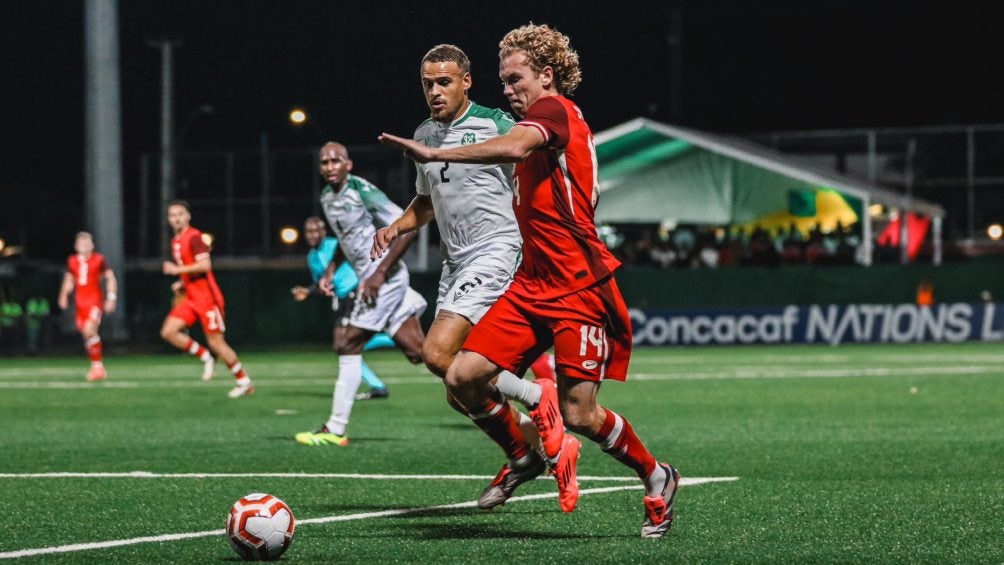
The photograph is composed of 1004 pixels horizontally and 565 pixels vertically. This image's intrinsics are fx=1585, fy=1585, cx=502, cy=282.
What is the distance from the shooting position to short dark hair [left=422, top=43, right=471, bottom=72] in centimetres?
808

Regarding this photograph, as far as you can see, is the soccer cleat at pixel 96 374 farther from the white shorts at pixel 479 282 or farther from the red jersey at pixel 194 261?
the white shorts at pixel 479 282

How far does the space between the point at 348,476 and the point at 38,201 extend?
212ft

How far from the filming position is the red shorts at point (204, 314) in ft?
61.5

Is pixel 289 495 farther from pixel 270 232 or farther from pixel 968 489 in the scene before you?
pixel 270 232

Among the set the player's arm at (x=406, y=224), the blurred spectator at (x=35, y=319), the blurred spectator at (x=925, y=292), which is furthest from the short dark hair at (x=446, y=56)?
the blurred spectator at (x=35, y=319)

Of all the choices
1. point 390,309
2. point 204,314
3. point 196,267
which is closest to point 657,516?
point 390,309

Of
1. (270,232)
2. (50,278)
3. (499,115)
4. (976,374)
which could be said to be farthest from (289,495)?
(270,232)

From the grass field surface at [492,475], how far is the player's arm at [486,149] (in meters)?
1.63

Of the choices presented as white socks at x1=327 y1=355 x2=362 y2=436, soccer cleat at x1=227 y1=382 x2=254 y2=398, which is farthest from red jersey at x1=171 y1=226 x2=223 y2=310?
white socks at x1=327 y1=355 x2=362 y2=436

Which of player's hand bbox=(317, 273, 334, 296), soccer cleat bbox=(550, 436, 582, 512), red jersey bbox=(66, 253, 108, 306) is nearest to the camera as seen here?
soccer cleat bbox=(550, 436, 582, 512)

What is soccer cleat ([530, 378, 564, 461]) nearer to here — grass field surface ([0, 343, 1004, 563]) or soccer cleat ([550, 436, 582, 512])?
soccer cleat ([550, 436, 582, 512])

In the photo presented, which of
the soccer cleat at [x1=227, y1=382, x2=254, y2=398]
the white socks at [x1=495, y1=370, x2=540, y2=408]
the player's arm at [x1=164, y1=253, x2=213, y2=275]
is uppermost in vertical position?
the player's arm at [x1=164, y1=253, x2=213, y2=275]

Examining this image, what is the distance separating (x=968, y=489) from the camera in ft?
28.7

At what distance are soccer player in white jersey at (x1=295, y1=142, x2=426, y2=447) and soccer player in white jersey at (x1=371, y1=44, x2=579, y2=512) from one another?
8.76ft
